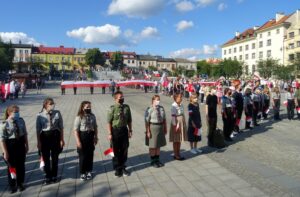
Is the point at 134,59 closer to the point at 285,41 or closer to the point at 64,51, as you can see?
the point at 64,51

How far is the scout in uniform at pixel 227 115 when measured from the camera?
10852 mm

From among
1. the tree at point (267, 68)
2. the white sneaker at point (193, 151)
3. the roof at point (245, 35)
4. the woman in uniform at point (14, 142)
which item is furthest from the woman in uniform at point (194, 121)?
the roof at point (245, 35)

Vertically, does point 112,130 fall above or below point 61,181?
above

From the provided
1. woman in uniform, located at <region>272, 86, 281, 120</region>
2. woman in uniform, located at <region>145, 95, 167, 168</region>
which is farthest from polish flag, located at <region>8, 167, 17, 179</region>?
woman in uniform, located at <region>272, 86, 281, 120</region>

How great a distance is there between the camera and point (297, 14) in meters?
79.7

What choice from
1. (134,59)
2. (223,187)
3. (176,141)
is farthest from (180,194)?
(134,59)

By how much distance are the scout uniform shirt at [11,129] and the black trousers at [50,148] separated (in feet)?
1.54

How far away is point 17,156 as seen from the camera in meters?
6.47

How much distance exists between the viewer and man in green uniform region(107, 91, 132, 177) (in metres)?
7.12

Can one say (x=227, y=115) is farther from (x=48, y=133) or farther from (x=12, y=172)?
(x=12, y=172)

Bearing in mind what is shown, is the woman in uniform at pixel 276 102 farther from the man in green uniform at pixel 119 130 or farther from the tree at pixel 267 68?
the tree at pixel 267 68

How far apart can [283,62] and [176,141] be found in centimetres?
7747

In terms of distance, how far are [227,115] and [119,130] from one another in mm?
4920

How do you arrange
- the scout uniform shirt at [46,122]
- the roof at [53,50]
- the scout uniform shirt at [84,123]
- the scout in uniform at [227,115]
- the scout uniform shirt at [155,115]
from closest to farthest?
1. the scout uniform shirt at [46,122]
2. the scout uniform shirt at [84,123]
3. the scout uniform shirt at [155,115]
4. the scout in uniform at [227,115]
5. the roof at [53,50]
